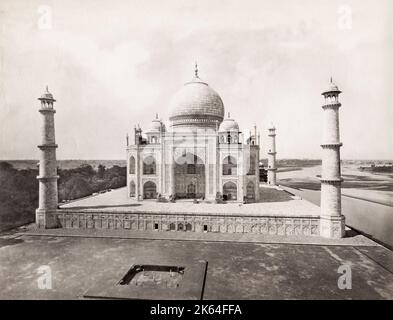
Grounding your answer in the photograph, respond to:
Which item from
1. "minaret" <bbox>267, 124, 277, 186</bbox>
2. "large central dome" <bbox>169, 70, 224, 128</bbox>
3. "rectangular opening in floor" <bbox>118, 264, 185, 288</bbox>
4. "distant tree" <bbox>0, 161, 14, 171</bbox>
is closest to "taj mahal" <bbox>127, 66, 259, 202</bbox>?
"large central dome" <bbox>169, 70, 224, 128</bbox>

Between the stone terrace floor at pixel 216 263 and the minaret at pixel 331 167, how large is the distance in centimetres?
133

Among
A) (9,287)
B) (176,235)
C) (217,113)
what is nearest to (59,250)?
(9,287)

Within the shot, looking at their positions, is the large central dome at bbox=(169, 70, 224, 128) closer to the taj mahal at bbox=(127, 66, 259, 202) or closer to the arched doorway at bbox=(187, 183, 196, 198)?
the taj mahal at bbox=(127, 66, 259, 202)

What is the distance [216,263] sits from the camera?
12.3 metres

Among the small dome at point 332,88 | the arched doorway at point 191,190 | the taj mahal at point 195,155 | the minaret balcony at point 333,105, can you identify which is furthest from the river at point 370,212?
the arched doorway at point 191,190

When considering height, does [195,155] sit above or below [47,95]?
below

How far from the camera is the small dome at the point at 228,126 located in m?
23.4

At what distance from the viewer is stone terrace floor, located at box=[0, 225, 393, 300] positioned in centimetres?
991

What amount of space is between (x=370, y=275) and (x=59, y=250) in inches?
551

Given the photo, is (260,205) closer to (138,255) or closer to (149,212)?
(149,212)

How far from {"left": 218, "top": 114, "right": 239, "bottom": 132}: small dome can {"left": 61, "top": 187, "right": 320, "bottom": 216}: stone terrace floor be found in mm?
6333

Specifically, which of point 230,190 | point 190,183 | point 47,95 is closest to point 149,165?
point 190,183

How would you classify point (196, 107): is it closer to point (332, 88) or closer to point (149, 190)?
point (149, 190)

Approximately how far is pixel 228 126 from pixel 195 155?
3700mm
